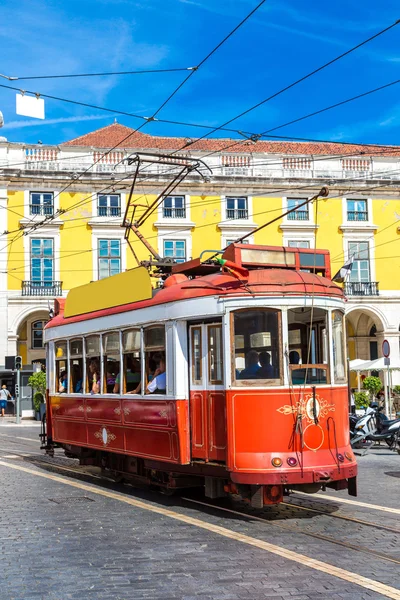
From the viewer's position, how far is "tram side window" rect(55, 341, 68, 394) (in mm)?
13828

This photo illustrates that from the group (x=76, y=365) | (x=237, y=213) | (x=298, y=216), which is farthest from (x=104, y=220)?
(x=76, y=365)

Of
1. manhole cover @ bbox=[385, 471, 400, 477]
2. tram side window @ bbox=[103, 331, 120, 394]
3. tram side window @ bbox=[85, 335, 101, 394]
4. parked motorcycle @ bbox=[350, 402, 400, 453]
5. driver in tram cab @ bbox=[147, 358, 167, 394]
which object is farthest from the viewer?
parked motorcycle @ bbox=[350, 402, 400, 453]

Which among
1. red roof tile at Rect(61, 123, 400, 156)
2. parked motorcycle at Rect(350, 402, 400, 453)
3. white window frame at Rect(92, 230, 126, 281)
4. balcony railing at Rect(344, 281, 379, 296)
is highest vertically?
red roof tile at Rect(61, 123, 400, 156)

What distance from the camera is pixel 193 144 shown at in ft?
153

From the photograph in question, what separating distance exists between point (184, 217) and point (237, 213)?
2.72 metres

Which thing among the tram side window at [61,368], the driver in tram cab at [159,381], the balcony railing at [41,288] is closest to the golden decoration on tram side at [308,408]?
the driver in tram cab at [159,381]

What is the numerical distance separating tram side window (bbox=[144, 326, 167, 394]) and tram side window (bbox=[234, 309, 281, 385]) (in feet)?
4.36

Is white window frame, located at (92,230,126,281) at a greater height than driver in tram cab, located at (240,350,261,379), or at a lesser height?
greater

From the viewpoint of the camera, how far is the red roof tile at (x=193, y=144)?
44812 millimetres

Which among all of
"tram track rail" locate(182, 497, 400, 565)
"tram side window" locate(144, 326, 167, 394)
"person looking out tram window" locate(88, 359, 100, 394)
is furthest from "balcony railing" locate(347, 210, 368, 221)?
"tram track rail" locate(182, 497, 400, 565)

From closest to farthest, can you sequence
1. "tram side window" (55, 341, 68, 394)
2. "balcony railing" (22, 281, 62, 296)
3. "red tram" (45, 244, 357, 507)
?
1. "red tram" (45, 244, 357, 507)
2. "tram side window" (55, 341, 68, 394)
3. "balcony railing" (22, 281, 62, 296)

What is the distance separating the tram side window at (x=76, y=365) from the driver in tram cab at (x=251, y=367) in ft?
14.4

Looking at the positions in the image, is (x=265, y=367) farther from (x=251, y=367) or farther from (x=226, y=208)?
(x=226, y=208)

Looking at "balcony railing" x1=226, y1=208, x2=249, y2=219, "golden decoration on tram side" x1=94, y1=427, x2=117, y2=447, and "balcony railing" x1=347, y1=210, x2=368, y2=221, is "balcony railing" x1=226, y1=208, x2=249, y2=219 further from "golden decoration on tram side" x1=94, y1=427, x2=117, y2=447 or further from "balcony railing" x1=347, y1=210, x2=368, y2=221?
"golden decoration on tram side" x1=94, y1=427, x2=117, y2=447
